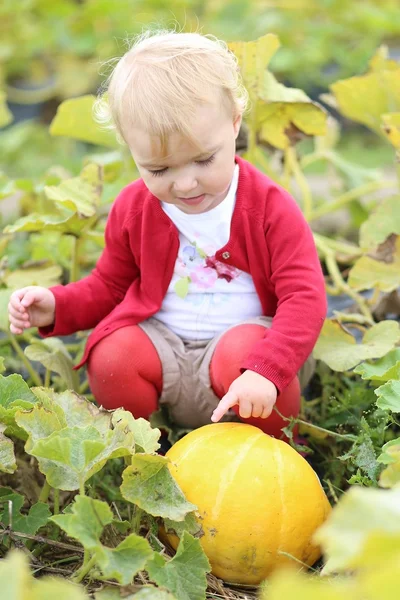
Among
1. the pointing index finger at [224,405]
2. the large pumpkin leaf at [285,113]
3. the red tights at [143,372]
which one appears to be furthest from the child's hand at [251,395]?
the large pumpkin leaf at [285,113]

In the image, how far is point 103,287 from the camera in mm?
1965

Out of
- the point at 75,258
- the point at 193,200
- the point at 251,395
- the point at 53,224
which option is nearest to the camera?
the point at 251,395

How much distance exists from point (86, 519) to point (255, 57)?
1337 millimetres

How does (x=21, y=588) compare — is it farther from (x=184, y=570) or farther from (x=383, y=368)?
(x=383, y=368)

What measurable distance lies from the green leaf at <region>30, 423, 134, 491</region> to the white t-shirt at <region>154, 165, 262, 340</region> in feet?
1.53

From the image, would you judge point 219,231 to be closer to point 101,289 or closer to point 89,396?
point 101,289

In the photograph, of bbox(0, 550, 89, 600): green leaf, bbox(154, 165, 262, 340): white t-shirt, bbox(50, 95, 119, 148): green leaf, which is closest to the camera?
bbox(0, 550, 89, 600): green leaf

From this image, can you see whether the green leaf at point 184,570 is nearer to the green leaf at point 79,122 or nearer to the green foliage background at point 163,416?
the green foliage background at point 163,416

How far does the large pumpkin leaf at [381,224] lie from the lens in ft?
7.34

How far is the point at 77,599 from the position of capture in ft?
3.32

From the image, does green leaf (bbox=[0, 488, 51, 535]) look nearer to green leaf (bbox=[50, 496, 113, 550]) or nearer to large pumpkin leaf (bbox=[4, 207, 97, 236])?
green leaf (bbox=[50, 496, 113, 550])

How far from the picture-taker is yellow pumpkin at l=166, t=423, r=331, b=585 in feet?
4.93

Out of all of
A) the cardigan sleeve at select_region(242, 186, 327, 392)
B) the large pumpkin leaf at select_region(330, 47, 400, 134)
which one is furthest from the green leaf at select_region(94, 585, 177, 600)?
the large pumpkin leaf at select_region(330, 47, 400, 134)

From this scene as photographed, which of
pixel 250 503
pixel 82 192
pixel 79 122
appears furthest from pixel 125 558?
pixel 79 122
